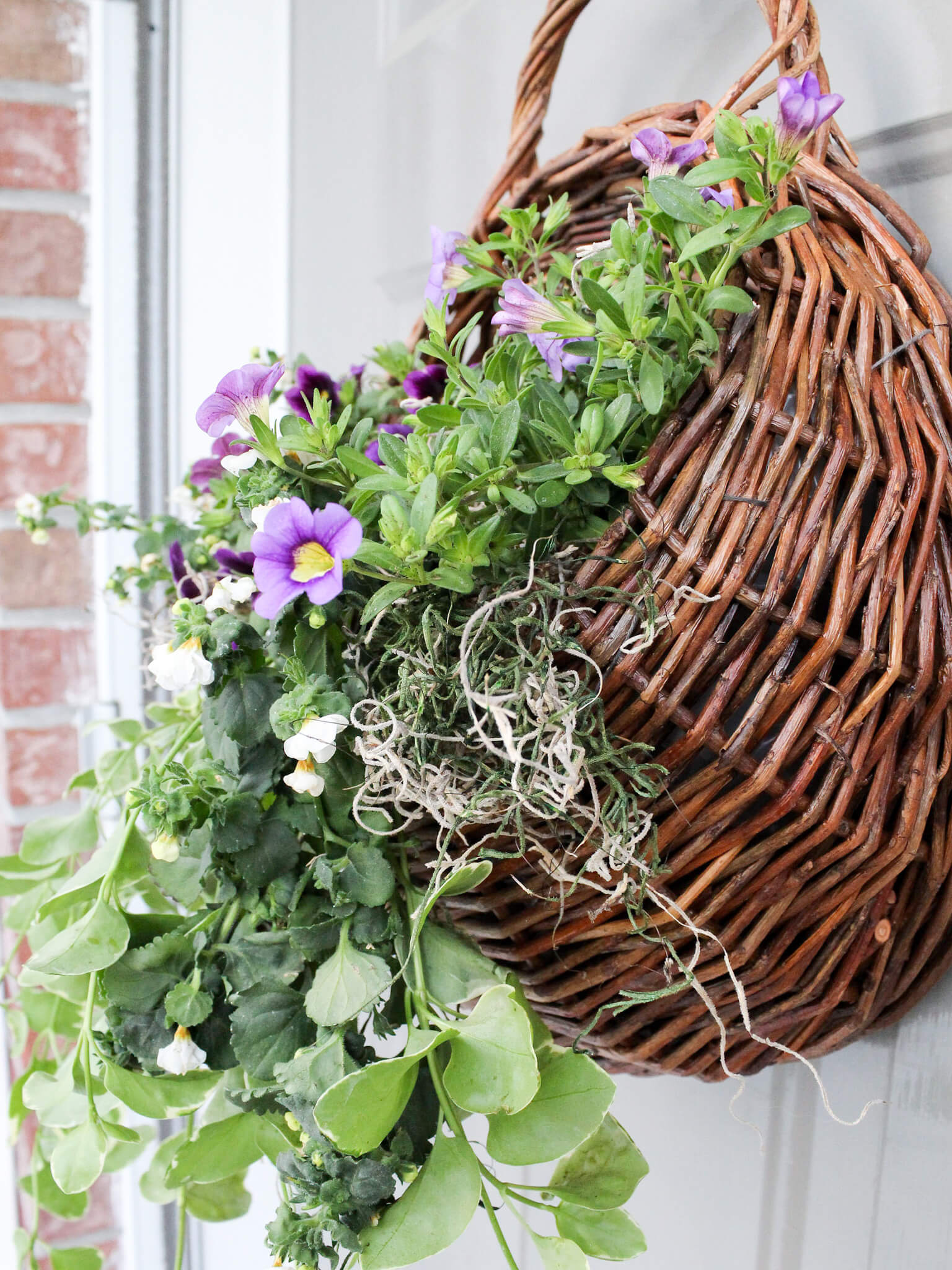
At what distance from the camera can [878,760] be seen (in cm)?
38

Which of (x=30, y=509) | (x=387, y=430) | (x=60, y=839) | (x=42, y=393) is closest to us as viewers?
(x=387, y=430)

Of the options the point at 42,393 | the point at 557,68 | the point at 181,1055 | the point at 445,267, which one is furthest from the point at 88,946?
the point at 42,393

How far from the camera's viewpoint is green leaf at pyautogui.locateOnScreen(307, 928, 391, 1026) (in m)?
0.39

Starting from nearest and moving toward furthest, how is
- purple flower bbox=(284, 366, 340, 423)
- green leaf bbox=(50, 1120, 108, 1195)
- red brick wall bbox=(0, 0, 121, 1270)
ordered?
green leaf bbox=(50, 1120, 108, 1195), purple flower bbox=(284, 366, 340, 423), red brick wall bbox=(0, 0, 121, 1270)

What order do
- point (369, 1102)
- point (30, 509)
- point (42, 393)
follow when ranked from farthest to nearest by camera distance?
point (42, 393) → point (30, 509) → point (369, 1102)

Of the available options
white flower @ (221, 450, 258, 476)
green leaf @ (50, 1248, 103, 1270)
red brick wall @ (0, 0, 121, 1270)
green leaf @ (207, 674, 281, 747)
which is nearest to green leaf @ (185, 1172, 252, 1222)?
green leaf @ (50, 1248, 103, 1270)

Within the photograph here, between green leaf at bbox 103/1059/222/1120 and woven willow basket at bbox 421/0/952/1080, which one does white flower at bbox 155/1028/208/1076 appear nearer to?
green leaf at bbox 103/1059/222/1120

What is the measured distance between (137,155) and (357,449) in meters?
0.86

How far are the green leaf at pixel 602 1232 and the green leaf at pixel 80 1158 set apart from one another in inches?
8.7

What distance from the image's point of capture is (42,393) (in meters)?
1.11

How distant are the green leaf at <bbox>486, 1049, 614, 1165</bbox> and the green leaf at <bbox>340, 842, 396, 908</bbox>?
10cm

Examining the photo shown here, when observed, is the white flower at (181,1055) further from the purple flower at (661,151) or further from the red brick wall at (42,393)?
the red brick wall at (42,393)

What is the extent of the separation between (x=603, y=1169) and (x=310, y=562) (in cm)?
30

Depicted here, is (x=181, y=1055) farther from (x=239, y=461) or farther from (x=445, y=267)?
(x=445, y=267)
